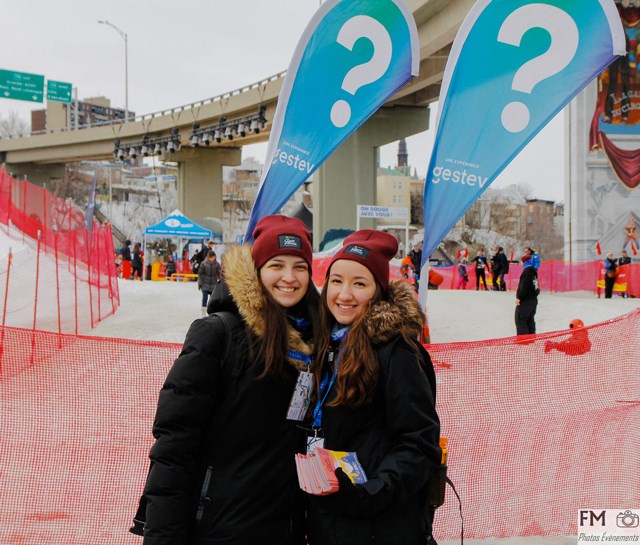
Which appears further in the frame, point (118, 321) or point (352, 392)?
point (118, 321)

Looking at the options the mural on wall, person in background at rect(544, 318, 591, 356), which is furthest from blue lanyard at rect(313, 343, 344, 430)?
the mural on wall

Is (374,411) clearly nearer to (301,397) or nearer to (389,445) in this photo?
(389,445)

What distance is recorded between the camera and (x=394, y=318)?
2271 millimetres

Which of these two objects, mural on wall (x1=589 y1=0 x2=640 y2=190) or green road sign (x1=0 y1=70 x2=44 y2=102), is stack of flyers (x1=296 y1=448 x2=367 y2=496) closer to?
mural on wall (x1=589 y1=0 x2=640 y2=190)

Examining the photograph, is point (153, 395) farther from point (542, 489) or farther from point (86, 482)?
point (542, 489)

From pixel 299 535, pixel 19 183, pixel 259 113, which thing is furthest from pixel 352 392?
pixel 259 113

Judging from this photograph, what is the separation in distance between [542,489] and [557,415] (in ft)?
1.63

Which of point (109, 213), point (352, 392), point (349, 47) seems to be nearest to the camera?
point (352, 392)

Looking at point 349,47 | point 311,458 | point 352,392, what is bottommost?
point 311,458

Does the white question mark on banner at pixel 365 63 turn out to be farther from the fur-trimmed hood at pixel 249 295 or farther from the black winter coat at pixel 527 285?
the black winter coat at pixel 527 285

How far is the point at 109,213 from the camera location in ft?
276

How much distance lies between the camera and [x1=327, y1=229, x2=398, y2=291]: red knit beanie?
2.40 meters

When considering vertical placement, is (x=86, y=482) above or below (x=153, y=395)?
below

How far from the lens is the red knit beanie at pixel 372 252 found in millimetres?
2400
